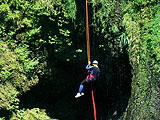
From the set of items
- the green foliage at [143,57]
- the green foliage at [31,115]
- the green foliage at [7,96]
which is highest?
the green foliage at [143,57]

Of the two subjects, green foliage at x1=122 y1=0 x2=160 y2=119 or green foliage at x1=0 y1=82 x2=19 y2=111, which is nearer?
green foliage at x1=122 y1=0 x2=160 y2=119

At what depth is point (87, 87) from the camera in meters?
10.1

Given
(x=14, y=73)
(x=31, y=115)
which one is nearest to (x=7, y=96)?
(x=14, y=73)

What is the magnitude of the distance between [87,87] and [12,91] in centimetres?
332

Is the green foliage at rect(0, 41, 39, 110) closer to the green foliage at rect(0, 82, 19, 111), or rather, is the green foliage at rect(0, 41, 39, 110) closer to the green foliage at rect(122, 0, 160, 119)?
the green foliage at rect(0, 82, 19, 111)

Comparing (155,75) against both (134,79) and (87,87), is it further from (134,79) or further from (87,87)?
(87,87)

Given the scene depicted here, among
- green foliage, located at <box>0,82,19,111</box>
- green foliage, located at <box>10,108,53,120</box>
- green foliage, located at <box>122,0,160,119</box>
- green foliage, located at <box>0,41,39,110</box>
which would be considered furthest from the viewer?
green foliage, located at <box>10,108,53,120</box>

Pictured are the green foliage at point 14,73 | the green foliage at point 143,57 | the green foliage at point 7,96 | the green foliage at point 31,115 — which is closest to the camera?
the green foliage at point 143,57

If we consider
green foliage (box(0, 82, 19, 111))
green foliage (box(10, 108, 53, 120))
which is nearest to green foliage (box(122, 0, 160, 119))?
green foliage (box(10, 108, 53, 120))

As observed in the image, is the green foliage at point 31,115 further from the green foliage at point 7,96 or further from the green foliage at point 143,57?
the green foliage at point 143,57

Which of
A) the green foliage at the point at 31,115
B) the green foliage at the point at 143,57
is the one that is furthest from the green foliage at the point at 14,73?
the green foliage at the point at 143,57

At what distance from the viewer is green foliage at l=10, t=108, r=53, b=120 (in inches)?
336

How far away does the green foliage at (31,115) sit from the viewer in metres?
8.53

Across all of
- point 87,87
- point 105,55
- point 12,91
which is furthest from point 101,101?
point 12,91
